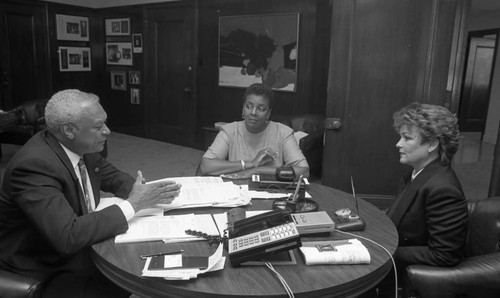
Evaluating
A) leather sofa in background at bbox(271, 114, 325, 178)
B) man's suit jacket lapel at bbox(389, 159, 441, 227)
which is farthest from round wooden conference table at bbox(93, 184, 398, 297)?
leather sofa in background at bbox(271, 114, 325, 178)

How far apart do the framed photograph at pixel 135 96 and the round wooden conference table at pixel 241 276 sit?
6041 millimetres

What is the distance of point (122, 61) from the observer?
7156 mm

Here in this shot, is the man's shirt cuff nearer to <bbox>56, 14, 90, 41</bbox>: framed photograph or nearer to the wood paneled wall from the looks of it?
the wood paneled wall

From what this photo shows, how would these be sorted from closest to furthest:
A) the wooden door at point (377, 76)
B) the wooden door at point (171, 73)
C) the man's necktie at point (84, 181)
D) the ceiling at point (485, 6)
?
the man's necktie at point (84, 181) → the wooden door at point (377, 76) → the wooden door at point (171, 73) → the ceiling at point (485, 6)

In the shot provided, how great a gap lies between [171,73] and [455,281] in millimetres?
5705

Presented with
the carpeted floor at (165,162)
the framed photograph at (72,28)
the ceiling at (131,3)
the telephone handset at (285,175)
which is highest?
the ceiling at (131,3)

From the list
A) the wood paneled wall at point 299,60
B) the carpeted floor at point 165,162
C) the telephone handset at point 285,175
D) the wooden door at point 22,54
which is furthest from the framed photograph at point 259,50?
the telephone handset at point 285,175

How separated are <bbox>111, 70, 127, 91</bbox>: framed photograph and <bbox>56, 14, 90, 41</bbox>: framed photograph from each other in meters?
0.82

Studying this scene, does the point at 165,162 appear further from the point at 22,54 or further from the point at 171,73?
the point at 22,54

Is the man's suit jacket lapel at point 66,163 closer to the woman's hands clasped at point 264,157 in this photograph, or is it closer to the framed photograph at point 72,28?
the woman's hands clasped at point 264,157

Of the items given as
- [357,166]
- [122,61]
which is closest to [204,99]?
[122,61]

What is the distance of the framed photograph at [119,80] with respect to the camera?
7191 mm

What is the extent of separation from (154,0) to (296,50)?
2.76m

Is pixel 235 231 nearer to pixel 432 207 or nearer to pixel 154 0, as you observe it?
pixel 432 207
